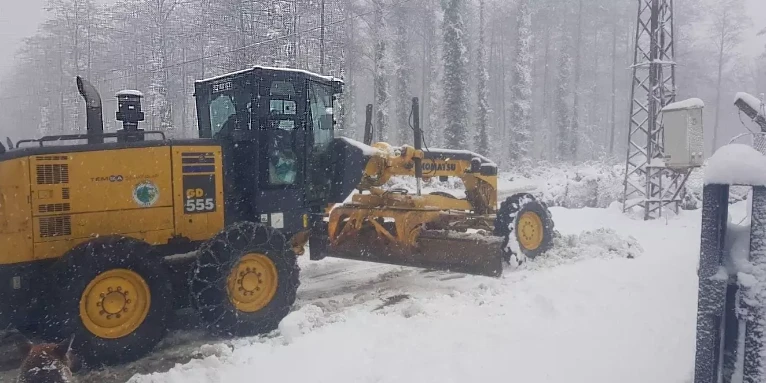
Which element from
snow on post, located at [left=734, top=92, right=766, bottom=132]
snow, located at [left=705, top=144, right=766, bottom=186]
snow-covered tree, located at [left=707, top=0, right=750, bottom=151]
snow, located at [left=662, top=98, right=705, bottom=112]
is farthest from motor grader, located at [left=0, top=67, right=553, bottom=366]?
snow-covered tree, located at [left=707, top=0, right=750, bottom=151]

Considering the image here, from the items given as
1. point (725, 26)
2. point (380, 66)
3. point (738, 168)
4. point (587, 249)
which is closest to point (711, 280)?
point (738, 168)

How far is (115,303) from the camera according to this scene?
540 centimetres

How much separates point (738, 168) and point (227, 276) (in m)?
4.79

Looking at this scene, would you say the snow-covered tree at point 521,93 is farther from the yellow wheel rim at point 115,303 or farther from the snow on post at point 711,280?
the snow on post at point 711,280

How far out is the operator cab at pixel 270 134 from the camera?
6.84 metres

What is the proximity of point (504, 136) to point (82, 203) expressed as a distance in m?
45.6

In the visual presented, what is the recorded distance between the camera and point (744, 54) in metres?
47.7

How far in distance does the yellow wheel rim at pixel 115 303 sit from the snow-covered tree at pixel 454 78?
26.5 metres

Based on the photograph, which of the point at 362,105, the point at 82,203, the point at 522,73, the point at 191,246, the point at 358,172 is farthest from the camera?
the point at 362,105

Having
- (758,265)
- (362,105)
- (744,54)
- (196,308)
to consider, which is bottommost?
(196,308)

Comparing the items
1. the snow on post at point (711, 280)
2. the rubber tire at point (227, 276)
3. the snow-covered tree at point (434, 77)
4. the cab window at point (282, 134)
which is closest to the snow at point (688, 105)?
the cab window at point (282, 134)

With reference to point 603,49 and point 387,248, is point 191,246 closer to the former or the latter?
point 387,248

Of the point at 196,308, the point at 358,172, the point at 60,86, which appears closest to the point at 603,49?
the point at 60,86

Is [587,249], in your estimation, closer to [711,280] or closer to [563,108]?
[711,280]
